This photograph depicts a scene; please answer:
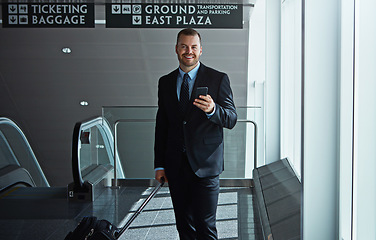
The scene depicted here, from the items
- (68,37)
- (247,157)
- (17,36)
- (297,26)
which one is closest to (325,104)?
(297,26)

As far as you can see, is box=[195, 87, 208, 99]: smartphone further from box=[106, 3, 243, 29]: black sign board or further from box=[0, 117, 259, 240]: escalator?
box=[106, 3, 243, 29]: black sign board

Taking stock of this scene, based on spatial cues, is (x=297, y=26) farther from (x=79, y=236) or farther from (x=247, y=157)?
(x=79, y=236)

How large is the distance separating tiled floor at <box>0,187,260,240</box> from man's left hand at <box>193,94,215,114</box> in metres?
2.05

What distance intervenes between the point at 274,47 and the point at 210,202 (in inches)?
170

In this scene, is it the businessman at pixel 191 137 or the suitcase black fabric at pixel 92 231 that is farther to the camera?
the businessman at pixel 191 137

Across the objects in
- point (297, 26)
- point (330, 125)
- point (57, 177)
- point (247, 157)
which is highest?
point (297, 26)

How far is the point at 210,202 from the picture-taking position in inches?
136

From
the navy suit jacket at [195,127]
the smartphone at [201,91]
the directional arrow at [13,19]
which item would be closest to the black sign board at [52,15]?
the directional arrow at [13,19]

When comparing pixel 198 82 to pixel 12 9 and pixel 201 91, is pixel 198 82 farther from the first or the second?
pixel 12 9

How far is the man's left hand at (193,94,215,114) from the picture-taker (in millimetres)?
3211

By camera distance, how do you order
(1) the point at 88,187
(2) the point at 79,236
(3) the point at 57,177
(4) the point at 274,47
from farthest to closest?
(3) the point at 57,177
(4) the point at 274,47
(1) the point at 88,187
(2) the point at 79,236

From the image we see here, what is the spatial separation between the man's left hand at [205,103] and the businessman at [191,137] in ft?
0.25

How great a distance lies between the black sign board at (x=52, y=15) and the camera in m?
8.39

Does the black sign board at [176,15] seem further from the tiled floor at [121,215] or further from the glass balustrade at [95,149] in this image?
the tiled floor at [121,215]
